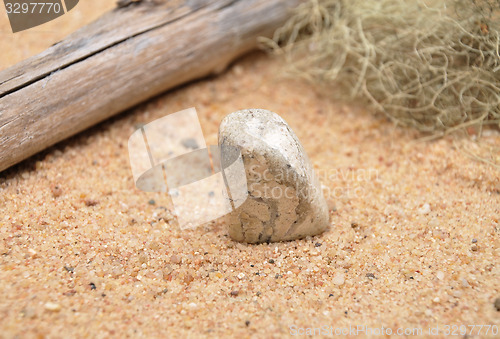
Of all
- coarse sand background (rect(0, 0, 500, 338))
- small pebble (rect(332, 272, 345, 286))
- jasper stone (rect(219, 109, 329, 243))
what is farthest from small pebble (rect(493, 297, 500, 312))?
jasper stone (rect(219, 109, 329, 243))

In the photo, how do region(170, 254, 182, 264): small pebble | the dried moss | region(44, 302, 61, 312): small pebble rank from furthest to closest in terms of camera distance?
the dried moss
region(170, 254, 182, 264): small pebble
region(44, 302, 61, 312): small pebble

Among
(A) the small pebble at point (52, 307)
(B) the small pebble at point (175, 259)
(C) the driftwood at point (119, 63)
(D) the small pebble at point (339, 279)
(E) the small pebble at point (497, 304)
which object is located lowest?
(E) the small pebble at point (497, 304)

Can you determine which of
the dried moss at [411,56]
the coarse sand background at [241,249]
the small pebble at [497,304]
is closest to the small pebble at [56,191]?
the coarse sand background at [241,249]

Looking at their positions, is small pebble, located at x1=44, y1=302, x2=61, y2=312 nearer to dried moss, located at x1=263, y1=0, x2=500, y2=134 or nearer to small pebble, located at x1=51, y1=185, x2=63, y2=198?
small pebble, located at x1=51, y1=185, x2=63, y2=198

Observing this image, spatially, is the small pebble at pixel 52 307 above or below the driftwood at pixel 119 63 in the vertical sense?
below

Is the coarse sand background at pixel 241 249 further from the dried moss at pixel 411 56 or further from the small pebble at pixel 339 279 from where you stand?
the dried moss at pixel 411 56

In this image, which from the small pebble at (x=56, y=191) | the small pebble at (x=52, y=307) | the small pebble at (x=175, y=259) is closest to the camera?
the small pebble at (x=52, y=307)

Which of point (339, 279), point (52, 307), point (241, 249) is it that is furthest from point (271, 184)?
point (52, 307)
